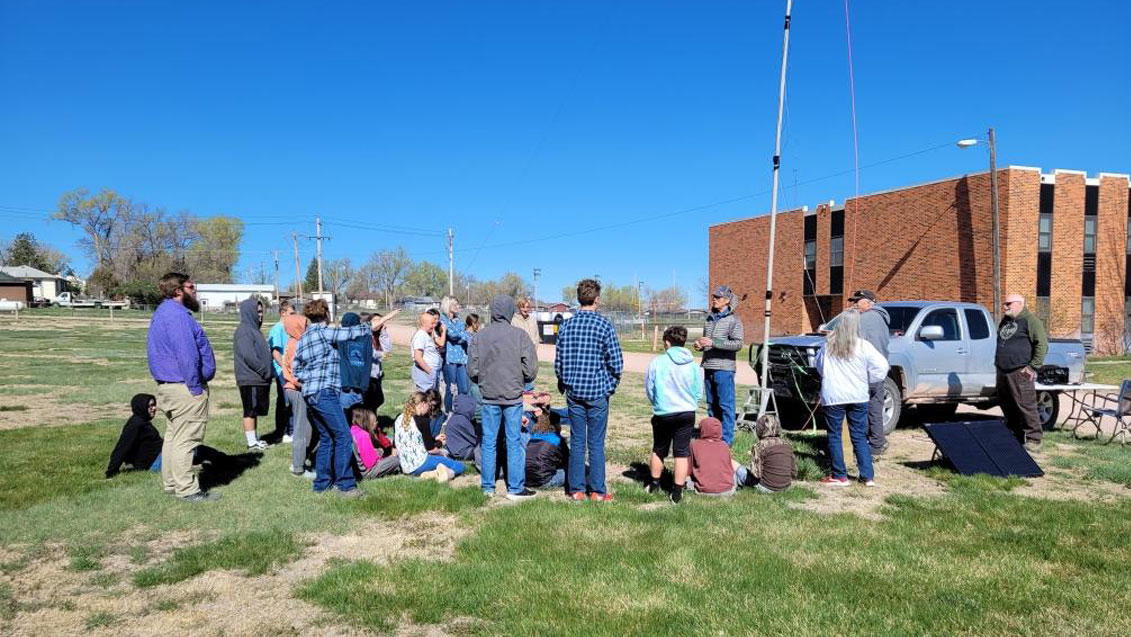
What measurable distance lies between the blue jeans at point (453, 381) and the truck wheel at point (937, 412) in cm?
723

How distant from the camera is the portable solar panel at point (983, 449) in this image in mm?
6828

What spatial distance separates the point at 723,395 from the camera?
793cm

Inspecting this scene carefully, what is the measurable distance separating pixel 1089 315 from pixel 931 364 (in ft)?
87.4

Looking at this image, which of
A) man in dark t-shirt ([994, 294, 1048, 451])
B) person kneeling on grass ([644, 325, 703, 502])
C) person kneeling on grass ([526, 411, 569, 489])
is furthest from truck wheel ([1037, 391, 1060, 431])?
person kneeling on grass ([526, 411, 569, 489])

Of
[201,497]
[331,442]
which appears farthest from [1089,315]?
[201,497]

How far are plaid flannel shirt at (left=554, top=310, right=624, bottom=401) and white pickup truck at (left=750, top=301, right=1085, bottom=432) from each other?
13.6ft

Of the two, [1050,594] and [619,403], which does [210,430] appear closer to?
[619,403]

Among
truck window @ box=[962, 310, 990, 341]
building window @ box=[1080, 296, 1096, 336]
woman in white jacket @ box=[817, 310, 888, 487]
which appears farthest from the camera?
building window @ box=[1080, 296, 1096, 336]

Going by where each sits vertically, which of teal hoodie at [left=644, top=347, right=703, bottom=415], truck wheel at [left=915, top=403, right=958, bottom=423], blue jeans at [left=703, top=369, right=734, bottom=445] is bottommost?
truck wheel at [left=915, top=403, right=958, bottom=423]

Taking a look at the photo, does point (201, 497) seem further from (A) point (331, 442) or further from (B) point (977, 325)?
(B) point (977, 325)

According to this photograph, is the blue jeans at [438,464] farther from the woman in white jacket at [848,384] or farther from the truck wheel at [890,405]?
the truck wheel at [890,405]

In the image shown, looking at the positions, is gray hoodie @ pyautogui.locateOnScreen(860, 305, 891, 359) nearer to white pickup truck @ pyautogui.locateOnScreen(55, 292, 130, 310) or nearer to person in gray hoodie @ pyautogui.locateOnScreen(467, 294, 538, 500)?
person in gray hoodie @ pyautogui.locateOnScreen(467, 294, 538, 500)

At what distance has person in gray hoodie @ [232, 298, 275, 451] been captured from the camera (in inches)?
306

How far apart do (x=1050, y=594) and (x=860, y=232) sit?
33.2 m
